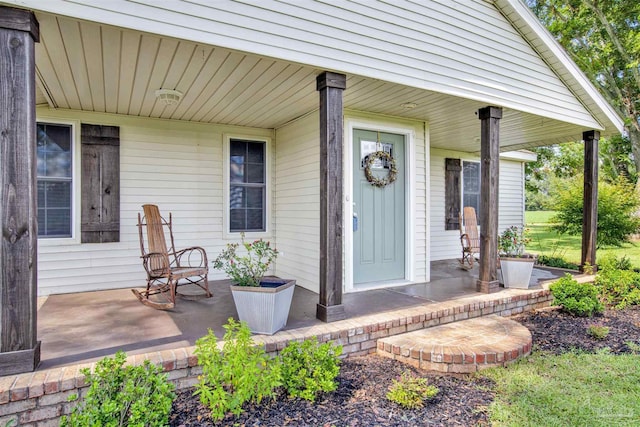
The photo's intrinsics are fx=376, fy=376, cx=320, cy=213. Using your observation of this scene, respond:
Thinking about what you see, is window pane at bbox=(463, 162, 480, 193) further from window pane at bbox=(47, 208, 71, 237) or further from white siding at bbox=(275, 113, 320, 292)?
window pane at bbox=(47, 208, 71, 237)

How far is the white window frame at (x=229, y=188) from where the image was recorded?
5.58 meters

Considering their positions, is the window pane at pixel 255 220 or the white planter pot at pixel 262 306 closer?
the white planter pot at pixel 262 306

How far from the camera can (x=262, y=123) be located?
5531 mm

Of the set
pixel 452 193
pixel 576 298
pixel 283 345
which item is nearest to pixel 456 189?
pixel 452 193

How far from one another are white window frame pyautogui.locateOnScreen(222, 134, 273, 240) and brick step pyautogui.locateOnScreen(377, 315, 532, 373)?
9.67 ft

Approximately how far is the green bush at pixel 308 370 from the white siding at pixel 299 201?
6.90 feet

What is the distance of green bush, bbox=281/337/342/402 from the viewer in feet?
8.14

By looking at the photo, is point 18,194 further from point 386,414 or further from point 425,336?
point 425,336

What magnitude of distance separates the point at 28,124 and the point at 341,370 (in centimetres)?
278

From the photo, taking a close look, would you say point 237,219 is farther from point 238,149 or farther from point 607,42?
point 607,42

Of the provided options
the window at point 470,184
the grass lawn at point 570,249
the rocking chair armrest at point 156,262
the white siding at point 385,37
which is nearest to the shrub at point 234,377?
the rocking chair armrest at point 156,262

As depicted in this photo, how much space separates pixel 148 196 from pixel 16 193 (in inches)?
115

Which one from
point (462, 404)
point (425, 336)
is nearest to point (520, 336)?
point (425, 336)

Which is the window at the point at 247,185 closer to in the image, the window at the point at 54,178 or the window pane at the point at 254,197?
the window pane at the point at 254,197
